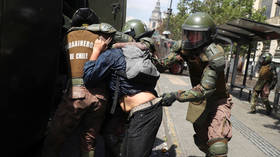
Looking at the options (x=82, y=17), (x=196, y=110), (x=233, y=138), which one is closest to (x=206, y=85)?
(x=196, y=110)

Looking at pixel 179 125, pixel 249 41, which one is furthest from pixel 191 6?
pixel 179 125

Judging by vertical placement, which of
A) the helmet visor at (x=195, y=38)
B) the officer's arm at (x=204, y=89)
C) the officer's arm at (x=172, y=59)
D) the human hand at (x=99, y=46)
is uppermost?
the helmet visor at (x=195, y=38)

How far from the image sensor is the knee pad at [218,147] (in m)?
2.60

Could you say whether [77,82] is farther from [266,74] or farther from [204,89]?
[266,74]

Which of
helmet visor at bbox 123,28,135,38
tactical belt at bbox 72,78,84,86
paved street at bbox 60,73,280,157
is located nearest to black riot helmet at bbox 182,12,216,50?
helmet visor at bbox 123,28,135,38

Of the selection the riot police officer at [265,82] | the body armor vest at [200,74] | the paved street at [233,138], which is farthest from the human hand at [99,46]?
the riot police officer at [265,82]

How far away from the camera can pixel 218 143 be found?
2.65 m

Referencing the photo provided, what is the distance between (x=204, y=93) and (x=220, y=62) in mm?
381

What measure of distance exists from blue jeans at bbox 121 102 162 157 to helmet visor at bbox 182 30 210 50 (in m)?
1.00

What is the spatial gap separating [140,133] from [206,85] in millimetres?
896

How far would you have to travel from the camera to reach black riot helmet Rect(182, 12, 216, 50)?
2662mm

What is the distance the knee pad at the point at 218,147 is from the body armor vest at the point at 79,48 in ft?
5.54

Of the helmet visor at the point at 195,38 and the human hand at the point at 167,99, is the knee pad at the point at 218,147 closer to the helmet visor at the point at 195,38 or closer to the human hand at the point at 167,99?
the human hand at the point at 167,99

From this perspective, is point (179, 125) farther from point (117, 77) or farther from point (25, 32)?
point (25, 32)
